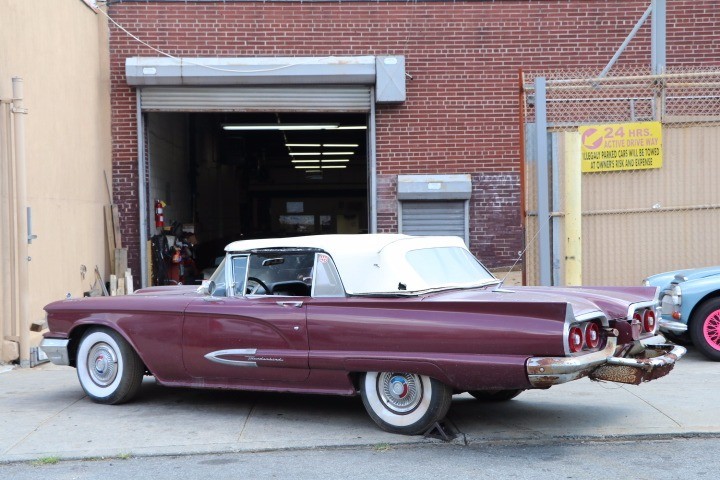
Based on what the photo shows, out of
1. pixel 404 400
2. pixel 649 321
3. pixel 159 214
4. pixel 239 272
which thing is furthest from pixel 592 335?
pixel 159 214

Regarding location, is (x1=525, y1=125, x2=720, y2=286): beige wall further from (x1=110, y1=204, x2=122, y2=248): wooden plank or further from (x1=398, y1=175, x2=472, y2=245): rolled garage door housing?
(x1=110, y1=204, x2=122, y2=248): wooden plank

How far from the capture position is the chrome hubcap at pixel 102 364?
756cm

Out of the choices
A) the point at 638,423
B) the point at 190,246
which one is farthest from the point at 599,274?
the point at 190,246

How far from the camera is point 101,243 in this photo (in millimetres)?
14352

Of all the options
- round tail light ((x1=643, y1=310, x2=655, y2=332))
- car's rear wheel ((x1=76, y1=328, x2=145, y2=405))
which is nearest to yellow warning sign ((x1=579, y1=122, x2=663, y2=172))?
round tail light ((x1=643, y1=310, x2=655, y2=332))

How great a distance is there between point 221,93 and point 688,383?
29.8 feet

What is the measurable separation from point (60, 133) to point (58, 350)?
536cm

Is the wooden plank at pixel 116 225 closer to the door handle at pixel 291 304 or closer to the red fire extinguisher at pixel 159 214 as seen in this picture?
the red fire extinguisher at pixel 159 214

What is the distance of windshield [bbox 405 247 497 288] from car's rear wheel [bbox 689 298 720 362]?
3281 mm

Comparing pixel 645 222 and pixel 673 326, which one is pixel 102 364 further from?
pixel 645 222

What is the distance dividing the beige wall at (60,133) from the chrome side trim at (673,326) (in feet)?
23.9

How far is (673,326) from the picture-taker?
9305 mm

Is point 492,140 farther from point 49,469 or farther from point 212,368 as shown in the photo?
point 49,469

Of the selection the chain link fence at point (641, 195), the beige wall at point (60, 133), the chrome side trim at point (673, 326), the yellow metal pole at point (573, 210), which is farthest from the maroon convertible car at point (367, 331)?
the chain link fence at point (641, 195)
